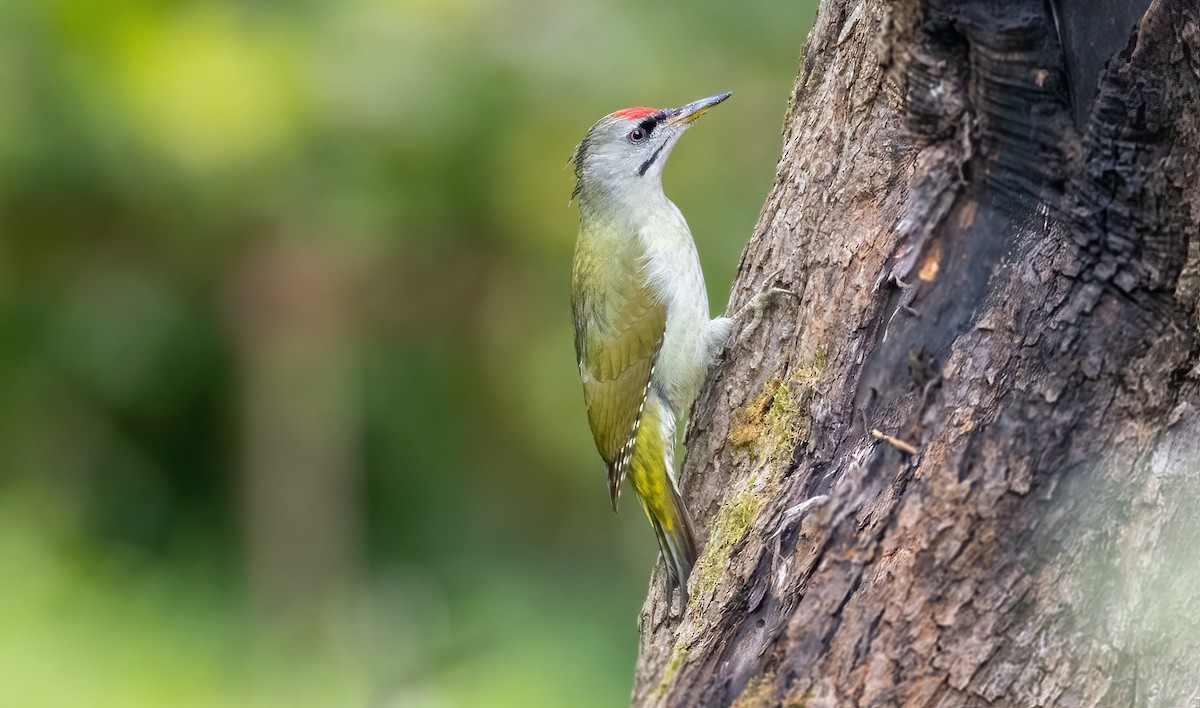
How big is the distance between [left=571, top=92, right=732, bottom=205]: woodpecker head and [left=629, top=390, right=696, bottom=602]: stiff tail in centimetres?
94

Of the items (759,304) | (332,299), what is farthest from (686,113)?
(332,299)

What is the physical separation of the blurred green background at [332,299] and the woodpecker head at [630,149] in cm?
134

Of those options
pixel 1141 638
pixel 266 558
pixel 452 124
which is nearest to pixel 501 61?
pixel 452 124

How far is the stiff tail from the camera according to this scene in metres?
3.45

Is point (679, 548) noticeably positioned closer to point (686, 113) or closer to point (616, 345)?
point (616, 345)

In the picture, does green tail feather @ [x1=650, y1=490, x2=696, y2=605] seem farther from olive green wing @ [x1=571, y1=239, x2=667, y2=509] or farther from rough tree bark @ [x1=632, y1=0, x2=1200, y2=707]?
rough tree bark @ [x1=632, y1=0, x2=1200, y2=707]

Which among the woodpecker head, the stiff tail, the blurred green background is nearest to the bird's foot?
the stiff tail

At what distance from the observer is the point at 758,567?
2.49m

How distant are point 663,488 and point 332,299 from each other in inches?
117

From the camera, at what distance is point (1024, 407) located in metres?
2.26


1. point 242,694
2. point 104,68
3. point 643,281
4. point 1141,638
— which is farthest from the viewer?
point 104,68

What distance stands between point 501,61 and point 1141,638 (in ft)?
14.7

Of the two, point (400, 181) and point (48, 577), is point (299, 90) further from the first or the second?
point (48, 577)

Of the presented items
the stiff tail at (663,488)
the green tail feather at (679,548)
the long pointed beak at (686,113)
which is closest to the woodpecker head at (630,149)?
the long pointed beak at (686,113)
